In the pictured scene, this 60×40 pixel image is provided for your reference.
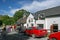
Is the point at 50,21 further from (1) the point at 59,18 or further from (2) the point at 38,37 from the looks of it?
Answer: (2) the point at 38,37

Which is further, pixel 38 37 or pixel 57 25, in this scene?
pixel 57 25

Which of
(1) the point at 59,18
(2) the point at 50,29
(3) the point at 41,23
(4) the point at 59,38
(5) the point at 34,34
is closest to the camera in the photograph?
(4) the point at 59,38

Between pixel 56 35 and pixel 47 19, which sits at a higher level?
pixel 47 19

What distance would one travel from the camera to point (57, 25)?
27984 millimetres

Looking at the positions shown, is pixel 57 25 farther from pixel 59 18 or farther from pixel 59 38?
pixel 59 38

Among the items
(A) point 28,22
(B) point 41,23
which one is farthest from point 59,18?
(A) point 28,22

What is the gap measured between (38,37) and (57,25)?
8820 millimetres

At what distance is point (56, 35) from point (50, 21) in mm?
17993

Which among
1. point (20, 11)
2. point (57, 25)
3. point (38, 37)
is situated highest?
point (20, 11)

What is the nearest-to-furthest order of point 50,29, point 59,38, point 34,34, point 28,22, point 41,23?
point 59,38 → point 34,34 → point 50,29 → point 41,23 → point 28,22

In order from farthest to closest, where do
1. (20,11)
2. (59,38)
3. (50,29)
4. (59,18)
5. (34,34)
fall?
(20,11) < (50,29) < (59,18) < (34,34) < (59,38)

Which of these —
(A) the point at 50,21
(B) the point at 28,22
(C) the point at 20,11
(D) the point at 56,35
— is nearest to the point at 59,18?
(A) the point at 50,21

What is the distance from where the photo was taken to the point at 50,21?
29719mm

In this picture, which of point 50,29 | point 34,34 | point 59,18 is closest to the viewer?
point 34,34
